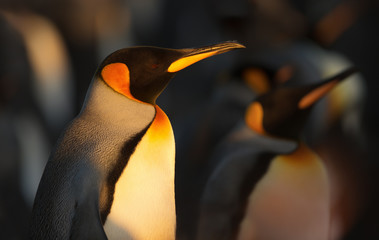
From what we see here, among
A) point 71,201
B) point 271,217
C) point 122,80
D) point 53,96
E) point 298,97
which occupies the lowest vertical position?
point 53,96

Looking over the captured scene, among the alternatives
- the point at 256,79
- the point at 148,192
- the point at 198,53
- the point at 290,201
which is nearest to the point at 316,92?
the point at 290,201

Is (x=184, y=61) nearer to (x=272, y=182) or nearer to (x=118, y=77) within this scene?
(x=118, y=77)

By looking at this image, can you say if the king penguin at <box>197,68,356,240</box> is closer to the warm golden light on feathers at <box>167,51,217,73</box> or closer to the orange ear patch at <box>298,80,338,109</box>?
the orange ear patch at <box>298,80,338,109</box>

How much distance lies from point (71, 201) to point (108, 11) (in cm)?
380

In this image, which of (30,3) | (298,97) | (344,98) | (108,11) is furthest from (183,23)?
(298,97)

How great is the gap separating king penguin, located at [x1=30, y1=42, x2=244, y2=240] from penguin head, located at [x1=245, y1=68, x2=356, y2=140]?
614 mm

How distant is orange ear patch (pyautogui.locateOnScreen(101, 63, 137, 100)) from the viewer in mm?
1406

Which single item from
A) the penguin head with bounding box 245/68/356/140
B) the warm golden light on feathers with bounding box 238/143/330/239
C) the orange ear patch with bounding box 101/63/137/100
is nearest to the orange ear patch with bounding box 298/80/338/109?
the penguin head with bounding box 245/68/356/140

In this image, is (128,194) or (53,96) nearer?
(128,194)

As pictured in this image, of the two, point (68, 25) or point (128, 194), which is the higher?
point (128, 194)

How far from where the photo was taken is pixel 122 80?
4.66 ft

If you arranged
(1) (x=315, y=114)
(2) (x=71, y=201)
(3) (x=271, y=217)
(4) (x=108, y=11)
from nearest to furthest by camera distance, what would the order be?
(2) (x=71, y=201) → (3) (x=271, y=217) → (1) (x=315, y=114) → (4) (x=108, y=11)

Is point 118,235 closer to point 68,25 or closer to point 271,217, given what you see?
point 271,217

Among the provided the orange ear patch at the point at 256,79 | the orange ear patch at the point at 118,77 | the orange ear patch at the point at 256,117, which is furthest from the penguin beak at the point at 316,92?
the orange ear patch at the point at 256,79
